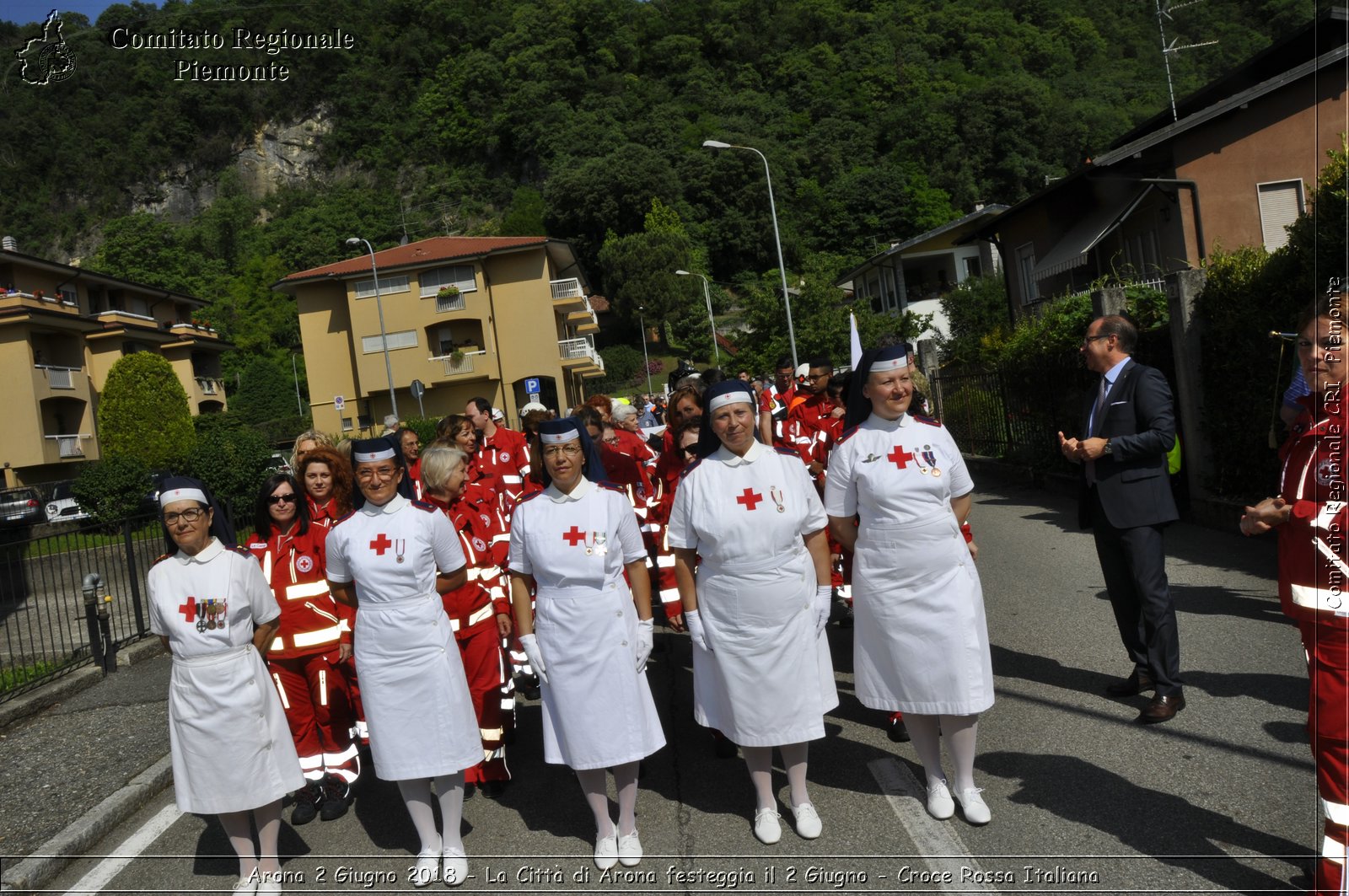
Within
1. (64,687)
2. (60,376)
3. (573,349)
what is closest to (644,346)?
(573,349)

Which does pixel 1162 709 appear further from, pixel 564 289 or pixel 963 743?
pixel 564 289

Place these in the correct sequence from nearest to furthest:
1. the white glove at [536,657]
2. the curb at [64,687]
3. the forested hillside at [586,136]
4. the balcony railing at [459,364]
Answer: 1. the white glove at [536,657]
2. the curb at [64,687]
3. the balcony railing at [459,364]
4. the forested hillside at [586,136]

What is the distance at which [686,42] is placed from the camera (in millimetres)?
106375

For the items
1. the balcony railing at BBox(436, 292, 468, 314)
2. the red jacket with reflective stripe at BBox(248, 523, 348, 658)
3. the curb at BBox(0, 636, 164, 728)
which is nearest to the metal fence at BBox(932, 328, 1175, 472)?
the red jacket with reflective stripe at BBox(248, 523, 348, 658)

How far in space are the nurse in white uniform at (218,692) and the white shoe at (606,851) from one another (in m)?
1.42

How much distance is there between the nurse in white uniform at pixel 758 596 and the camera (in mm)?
4633

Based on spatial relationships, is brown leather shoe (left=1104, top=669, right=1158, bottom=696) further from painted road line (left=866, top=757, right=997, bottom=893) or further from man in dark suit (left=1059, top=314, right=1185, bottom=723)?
painted road line (left=866, top=757, right=997, bottom=893)

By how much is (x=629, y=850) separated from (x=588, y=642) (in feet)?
3.01

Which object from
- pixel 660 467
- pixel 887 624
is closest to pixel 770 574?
pixel 887 624

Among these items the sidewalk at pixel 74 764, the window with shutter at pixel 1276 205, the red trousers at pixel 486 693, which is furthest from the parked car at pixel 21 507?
the window with shutter at pixel 1276 205

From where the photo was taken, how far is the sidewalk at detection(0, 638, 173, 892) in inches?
222

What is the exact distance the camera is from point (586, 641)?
183 inches

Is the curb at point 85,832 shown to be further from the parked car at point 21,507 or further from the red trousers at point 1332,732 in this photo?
the parked car at point 21,507

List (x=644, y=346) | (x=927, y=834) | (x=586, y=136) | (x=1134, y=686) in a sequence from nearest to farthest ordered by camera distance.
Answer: (x=927, y=834), (x=1134, y=686), (x=644, y=346), (x=586, y=136)
